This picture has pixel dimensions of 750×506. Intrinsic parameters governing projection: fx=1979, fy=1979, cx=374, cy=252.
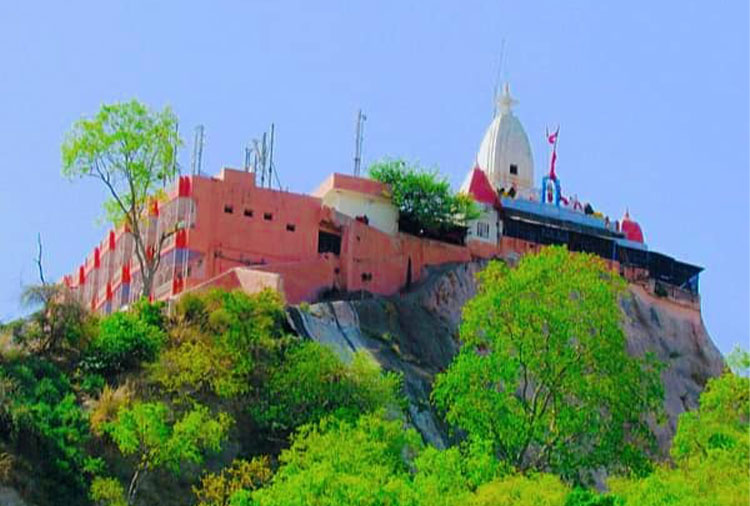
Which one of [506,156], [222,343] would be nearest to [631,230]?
[506,156]

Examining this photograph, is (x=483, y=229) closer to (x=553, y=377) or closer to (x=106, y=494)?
(x=553, y=377)

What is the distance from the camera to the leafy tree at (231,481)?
44.5 m

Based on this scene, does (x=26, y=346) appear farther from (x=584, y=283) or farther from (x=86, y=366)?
(x=584, y=283)

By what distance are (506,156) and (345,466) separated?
101 ft

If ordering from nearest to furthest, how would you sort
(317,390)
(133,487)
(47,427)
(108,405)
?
(133,487), (47,427), (108,405), (317,390)

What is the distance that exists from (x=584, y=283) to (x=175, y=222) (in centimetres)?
1532

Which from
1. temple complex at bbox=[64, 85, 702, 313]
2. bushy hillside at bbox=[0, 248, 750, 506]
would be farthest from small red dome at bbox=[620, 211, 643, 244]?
bushy hillside at bbox=[0, 248, 750, 506]

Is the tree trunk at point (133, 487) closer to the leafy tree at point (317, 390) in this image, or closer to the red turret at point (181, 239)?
the leafy tree at point (317, 390)

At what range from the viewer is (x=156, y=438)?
44.7 metres

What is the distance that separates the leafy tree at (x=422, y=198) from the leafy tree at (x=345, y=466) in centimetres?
1465

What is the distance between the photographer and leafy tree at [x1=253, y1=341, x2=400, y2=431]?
48719mm

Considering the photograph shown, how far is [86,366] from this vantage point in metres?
50.1

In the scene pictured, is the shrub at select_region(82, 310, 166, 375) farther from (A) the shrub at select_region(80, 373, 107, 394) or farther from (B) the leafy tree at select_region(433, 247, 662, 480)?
(B) the leafy tree at select_region(433, 247, 662, 480)

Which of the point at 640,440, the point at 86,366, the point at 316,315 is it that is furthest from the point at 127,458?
the point at 640,440
